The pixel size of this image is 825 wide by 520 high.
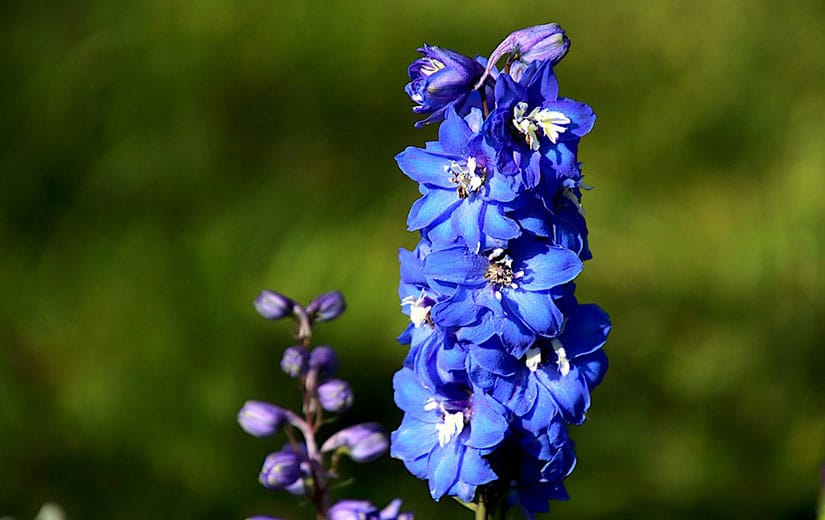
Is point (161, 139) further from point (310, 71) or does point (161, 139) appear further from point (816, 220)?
point (816, 220)

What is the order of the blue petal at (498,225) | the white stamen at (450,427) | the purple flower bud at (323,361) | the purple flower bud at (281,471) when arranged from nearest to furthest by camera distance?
the blue petal at (498,225)
the white stamen at (450,427)
the purple flower bud at (281,471)
the purple flower bud at (323,361)

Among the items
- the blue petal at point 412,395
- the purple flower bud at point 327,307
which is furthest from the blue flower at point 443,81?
the purple flower bud at point 327,307

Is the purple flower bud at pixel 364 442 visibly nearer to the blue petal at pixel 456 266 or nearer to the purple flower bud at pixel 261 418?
the purple flower bud at pixel 261 418

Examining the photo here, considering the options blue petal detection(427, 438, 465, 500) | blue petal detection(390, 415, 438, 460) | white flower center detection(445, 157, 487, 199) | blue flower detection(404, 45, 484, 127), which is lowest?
blue petal detection(427, 438, 465, 500)

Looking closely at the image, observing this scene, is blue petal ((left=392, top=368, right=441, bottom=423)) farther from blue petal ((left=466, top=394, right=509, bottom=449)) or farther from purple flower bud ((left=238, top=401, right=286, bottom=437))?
purple flower bud ((left=238, top=401, right=286, bottom=437))

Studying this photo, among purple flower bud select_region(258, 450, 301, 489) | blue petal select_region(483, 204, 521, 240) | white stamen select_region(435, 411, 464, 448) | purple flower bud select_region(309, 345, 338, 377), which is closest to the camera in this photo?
blue petal select_region(483, 204, 521, 240)

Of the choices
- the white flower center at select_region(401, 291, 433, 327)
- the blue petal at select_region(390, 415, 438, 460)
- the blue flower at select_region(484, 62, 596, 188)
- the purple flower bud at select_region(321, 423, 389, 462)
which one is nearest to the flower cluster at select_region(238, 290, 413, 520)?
the purple flower bud at select_region(321, 423, 389, 462)

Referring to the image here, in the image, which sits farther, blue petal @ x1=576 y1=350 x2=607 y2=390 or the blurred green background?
the blurred green background

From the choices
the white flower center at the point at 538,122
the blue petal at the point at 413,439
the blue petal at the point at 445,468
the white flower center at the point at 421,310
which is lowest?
the blue petal at the point at 445,468
